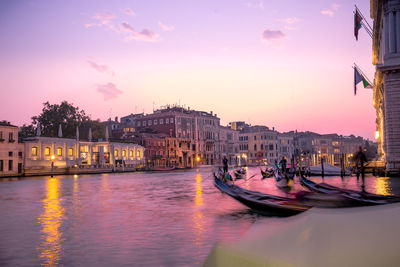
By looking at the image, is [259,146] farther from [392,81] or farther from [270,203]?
[270,203]

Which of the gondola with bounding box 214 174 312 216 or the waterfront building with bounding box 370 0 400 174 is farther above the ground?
the waterfront building with bounding box 370 0 400 174

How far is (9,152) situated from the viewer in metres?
44.7

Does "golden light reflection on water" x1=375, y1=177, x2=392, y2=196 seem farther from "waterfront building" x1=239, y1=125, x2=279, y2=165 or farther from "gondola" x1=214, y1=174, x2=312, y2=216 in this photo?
"waterfront building" x1=239, y1=125, x2=279, y2=165

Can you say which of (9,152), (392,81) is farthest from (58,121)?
(392,81)

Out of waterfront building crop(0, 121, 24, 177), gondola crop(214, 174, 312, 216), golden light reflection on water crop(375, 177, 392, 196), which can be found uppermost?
waterfront building crop(0, 121, 24, 177)

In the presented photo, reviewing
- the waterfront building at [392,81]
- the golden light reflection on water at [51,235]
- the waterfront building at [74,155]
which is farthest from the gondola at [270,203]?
the waterfront building at [74,155]

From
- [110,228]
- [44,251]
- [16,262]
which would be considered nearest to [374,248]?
[16,262]

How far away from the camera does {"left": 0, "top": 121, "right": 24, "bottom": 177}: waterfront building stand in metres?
43.9

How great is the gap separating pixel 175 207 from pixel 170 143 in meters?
63.4

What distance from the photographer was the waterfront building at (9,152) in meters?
43.9

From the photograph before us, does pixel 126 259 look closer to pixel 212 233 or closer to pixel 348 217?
pixel 212 233

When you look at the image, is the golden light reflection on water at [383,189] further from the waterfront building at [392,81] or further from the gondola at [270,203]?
the gondola at [270,203]

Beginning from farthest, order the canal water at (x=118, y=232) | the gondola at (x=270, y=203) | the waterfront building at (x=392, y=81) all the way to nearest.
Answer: the waterfront building at (x=392, y=81) → the gondola at (x=270, y=203) → the canal water at (x=118, y=232)

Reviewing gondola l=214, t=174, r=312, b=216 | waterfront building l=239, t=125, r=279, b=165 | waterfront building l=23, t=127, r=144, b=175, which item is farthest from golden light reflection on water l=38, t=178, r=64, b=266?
waterfront building l=239, t=125, r=279, b=165
